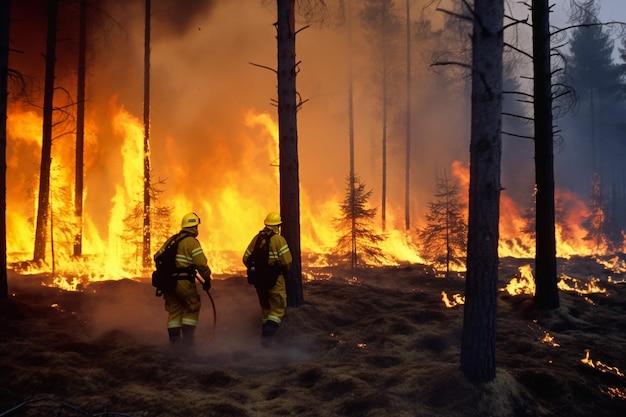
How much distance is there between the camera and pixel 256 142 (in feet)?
80.7

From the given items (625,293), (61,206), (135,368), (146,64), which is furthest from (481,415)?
(146,64)

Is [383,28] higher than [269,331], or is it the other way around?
[383,28]

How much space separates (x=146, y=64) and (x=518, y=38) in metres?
14.3

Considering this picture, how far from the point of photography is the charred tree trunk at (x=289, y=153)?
8.22 metres

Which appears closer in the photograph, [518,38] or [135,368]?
[135,368]

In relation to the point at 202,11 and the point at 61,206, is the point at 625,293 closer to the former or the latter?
the point at 61,206

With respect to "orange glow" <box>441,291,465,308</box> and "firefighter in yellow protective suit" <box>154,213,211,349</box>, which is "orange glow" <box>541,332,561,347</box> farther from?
"firefighter in yellow protective suit" <box>154,213,211,349</box>

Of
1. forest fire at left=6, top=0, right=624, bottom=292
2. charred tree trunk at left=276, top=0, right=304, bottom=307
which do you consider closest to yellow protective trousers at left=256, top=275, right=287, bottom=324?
charred tree trunk at left=276, top=0, right=304, bottom=307

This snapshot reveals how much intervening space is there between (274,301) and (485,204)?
3.93 metres

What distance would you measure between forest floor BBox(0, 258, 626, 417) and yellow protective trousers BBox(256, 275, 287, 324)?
19.3 inches

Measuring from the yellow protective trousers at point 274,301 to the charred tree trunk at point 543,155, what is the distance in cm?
561

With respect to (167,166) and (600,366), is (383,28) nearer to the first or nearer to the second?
(167,166)

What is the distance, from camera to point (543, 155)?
29.5 feet

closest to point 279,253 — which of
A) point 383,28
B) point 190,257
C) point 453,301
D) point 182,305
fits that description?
point 190,257
